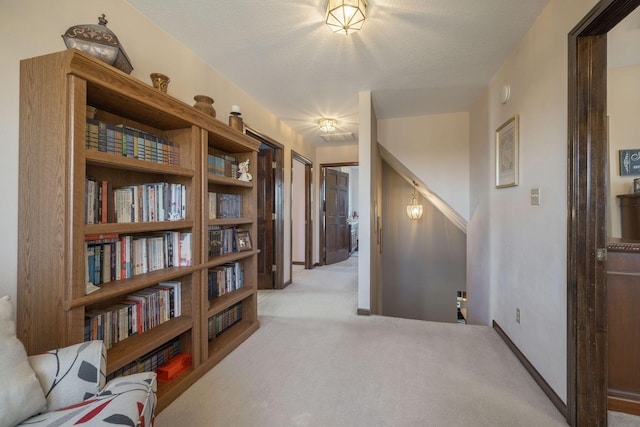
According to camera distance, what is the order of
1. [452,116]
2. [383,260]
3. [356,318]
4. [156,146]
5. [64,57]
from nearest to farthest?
[64,57] → [156,146] → [356,318] → [452,116] → [383,260]

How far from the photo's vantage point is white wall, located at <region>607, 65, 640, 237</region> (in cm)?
222

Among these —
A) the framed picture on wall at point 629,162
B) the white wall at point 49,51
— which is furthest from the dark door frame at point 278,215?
the framed picture on wall at point 629,162

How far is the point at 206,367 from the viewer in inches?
73.1

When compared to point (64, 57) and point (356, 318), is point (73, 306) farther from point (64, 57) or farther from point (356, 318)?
point (356, 318)

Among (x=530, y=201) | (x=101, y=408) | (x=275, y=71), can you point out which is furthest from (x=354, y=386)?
(x=275, y=71)

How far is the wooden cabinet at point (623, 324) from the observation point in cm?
155

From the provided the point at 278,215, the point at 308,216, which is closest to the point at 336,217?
the point at 308,216

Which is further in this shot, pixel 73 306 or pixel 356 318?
Result: pixel 356 318

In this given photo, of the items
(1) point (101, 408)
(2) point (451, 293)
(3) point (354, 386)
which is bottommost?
(2) point (451, 293)

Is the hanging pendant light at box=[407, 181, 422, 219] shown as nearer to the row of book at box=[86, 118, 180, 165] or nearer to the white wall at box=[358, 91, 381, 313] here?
the white wall at box=[358, 91, 381, 313]

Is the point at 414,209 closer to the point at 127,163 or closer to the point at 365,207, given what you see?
the point at 365,207

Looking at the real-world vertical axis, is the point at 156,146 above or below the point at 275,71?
below

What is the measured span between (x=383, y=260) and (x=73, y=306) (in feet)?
16.0

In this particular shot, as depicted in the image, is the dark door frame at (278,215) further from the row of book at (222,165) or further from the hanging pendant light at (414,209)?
the hanging pendant light at (414,209)
